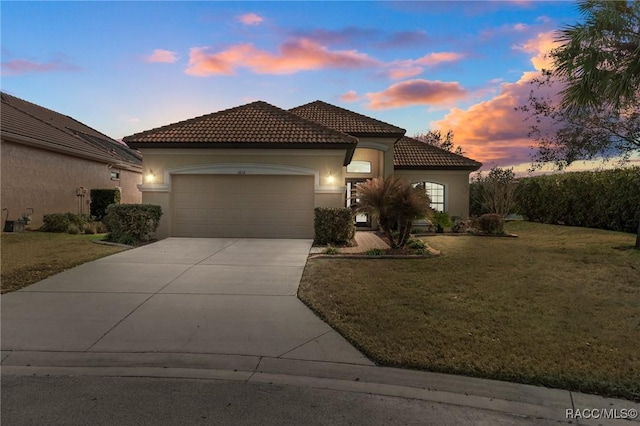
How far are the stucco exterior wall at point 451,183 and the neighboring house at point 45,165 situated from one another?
1690 cm

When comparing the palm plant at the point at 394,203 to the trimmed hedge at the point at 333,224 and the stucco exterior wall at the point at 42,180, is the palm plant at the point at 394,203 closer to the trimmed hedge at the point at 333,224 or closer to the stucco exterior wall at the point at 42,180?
the trimmed hedge at the point at 333,224

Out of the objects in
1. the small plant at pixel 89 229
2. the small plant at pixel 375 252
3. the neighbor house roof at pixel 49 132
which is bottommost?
the small plant at pixel 375 252

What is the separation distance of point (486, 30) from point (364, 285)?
31.7 feet

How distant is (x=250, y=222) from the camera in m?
14.3

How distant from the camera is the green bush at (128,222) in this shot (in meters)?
12.5

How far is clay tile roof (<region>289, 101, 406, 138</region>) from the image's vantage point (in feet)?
61.7

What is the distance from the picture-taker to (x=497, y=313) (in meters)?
6.02

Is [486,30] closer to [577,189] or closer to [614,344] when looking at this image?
[614,344]

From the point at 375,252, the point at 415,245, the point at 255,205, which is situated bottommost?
the point at 375,252

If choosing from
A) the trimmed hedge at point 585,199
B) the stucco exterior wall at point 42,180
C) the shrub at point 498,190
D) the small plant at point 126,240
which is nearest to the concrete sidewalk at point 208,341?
the small plant at point 126,240

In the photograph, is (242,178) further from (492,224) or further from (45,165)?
(492,224)

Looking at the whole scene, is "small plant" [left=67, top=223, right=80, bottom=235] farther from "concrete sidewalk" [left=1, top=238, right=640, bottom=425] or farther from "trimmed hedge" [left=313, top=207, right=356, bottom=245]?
"trimmed hedge" [left=313, top=207, right=356, bottom=245]

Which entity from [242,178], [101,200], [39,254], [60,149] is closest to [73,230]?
[60,149]

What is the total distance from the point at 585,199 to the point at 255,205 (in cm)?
1715
